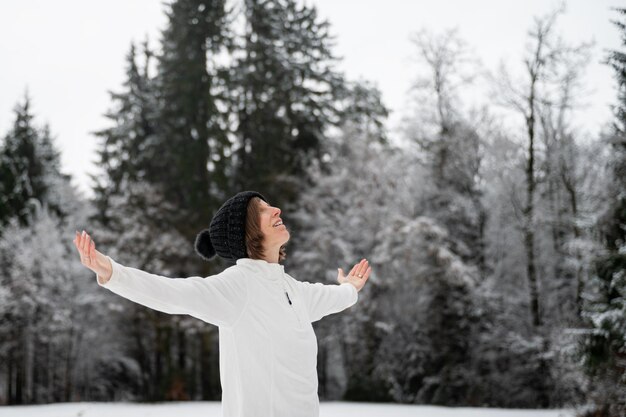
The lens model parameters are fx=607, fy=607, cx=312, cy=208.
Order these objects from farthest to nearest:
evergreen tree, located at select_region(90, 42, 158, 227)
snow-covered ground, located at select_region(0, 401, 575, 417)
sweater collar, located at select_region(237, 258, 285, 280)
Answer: evergreen tree, located at select_region(90, 42, 158, 227)
snow-covered ground, located at select_region(0, 401, 575, 417)
sweater collar, located at select_region(237, 258, 285, 280)

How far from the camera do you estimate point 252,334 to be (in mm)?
2289

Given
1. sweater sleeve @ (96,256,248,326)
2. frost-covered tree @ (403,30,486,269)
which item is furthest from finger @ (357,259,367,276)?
frost-covered tree @ (403,30,486,269)

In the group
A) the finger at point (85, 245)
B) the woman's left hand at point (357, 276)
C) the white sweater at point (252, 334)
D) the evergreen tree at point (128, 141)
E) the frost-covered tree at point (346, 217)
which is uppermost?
the evergreen tree at point (128, 141)

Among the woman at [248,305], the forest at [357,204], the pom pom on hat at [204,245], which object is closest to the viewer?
the woman at [248,305]

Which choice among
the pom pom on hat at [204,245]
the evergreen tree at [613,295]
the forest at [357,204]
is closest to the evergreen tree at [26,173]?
the forest at [357,204]

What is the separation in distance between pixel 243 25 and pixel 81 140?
8814mm

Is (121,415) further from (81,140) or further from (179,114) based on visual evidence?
(81,140)

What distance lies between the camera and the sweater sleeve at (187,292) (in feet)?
6.70

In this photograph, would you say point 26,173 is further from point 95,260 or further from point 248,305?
point 95,260

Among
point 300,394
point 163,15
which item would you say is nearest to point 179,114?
point 163,15

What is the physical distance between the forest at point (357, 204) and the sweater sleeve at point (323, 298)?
983 centimetres

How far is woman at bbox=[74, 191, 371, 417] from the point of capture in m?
2.10

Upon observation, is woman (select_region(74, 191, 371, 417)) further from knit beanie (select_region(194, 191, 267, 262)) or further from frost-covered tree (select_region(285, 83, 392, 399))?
frost-covered tree (select_region(285, 83, 392, 399))

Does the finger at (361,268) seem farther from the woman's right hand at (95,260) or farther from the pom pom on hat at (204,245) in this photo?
the woman's right hand at (95,260)
